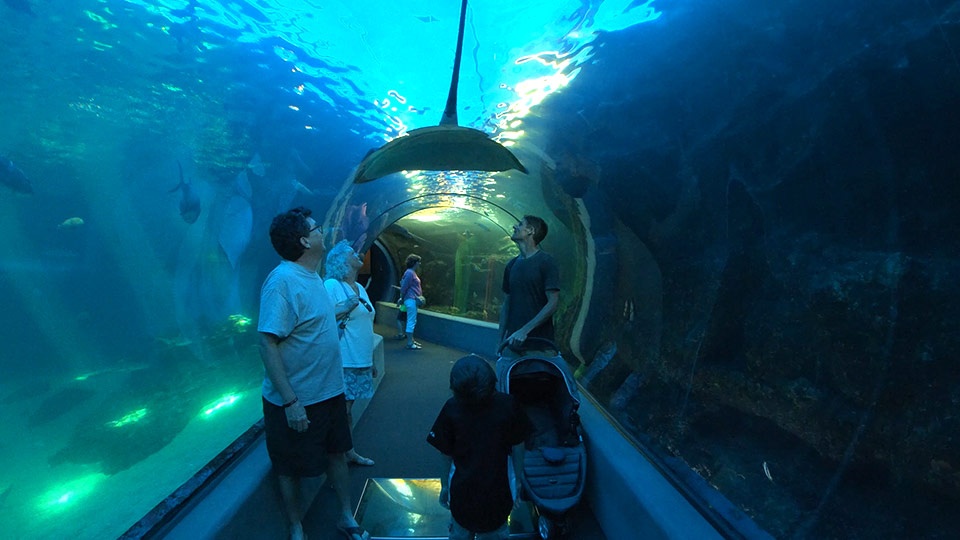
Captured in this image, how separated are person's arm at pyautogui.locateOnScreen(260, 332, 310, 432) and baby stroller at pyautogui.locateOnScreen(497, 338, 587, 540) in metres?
1.31

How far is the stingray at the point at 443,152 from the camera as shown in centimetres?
621

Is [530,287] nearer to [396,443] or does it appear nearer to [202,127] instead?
[396,443]

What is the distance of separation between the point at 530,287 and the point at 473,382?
227 cm

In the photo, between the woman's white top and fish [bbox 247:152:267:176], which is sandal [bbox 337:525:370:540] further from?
fish [bbox 247:152:267:176]

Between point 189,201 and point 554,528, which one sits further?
point 189,201

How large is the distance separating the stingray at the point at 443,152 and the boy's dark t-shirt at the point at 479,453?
4.88 metres

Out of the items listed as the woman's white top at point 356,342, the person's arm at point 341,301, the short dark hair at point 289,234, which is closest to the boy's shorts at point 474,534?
the short dark hair at point 289,234

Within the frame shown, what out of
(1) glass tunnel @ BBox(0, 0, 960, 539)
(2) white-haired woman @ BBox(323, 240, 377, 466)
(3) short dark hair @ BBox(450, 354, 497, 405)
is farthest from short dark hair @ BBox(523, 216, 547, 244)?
(3) short dark hair @ BBox(450, 354, 497, 405)


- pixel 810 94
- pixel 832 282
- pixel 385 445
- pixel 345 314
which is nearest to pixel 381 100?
pixel 345 314

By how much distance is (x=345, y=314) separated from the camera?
357cm

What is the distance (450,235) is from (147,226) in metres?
27.2

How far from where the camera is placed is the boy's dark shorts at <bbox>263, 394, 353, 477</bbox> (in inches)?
98.0

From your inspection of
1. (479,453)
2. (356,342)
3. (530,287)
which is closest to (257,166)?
(356,342)

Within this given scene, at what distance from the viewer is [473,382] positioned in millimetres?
1991
